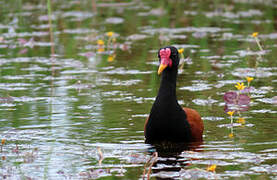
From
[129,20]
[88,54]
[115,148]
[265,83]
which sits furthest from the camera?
[129,20]

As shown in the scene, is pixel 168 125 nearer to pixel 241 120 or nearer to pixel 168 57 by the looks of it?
pixel 168 57

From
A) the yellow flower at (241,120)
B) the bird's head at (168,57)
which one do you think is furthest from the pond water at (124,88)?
the bird's head at (168,57)

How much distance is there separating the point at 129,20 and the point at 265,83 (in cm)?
828

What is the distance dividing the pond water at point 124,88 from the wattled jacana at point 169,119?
6.8 inches

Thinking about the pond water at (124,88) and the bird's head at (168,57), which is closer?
the pond water at (124,88)

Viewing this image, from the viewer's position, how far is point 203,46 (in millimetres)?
14180

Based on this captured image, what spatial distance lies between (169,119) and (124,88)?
3.29m

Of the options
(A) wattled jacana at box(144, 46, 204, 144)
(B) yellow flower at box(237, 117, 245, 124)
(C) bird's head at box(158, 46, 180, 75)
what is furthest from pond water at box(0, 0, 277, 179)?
(C) bird's head at box(158, 46, 180, 75)

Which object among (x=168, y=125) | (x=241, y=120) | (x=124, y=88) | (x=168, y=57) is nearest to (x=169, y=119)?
(x=168, y=125)

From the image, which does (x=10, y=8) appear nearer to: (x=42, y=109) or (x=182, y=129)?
(x=42, y=109)

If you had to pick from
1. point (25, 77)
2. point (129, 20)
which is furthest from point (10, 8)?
point (25, 77)

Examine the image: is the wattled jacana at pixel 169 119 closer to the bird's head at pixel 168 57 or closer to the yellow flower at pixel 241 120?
the bird's head at pixel 168 57

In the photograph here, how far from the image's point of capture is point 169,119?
7352 millimetres

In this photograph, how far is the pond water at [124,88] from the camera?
6535 mm
